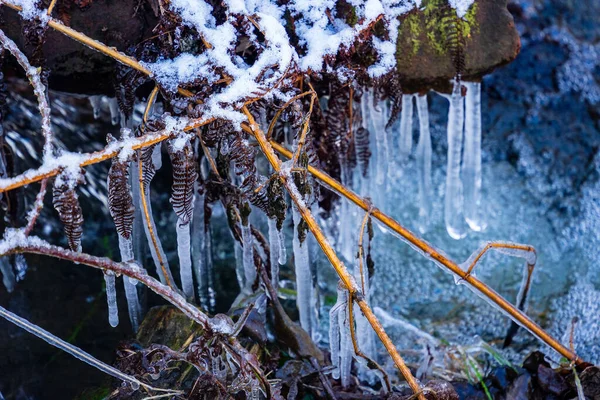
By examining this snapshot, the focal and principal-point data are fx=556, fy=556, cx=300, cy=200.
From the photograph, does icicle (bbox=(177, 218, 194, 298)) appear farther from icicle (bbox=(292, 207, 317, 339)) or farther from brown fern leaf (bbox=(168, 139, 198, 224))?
icicle (bbox=(292, 207, 317, 339))

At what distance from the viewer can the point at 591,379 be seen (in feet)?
6.48

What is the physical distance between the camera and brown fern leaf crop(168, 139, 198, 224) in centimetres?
168

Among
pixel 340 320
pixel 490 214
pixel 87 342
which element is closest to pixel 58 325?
pixel 87 342

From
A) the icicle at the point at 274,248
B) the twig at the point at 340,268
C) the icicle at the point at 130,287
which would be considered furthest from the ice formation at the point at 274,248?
the icicle at the point at 130,287

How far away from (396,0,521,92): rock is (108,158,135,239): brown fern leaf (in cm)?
125

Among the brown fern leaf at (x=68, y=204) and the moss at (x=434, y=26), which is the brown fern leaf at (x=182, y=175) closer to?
the brown fern leaf at (x=68, y=204)

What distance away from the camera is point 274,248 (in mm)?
2104

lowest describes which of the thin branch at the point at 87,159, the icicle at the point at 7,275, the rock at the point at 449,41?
the icicle at the point at 7,275

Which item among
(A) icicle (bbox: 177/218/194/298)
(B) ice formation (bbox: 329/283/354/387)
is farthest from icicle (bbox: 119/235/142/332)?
(B) ice formation (bbox: 329/283/354/387)

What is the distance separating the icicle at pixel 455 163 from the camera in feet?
8.11

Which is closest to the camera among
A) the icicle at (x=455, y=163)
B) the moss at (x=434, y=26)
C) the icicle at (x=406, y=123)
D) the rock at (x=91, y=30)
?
the rock at (x=91, y=30)

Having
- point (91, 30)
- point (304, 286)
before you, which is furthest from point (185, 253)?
point (91, 30)

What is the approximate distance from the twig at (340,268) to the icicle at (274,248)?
0.38 m

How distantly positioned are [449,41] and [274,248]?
1102mm
